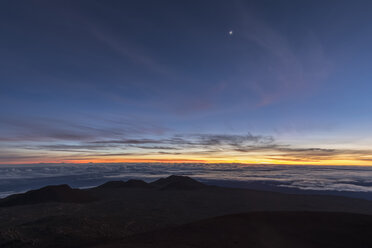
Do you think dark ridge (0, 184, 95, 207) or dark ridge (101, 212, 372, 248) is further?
dark ridge (0, 184, 95, 207)

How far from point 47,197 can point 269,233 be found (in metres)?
42.1

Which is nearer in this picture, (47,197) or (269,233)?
(269,233)

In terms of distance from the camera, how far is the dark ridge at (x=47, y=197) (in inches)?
1438

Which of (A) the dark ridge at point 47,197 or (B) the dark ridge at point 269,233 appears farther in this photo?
(A) the dark ridge at point 47,197

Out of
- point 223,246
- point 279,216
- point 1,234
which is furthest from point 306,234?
point 1,234

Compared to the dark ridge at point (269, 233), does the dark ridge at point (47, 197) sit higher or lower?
lower

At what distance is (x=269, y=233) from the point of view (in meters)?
12.7

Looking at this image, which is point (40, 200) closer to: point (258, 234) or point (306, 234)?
point (258, 234)

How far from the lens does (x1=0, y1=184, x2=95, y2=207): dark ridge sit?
1438 inches

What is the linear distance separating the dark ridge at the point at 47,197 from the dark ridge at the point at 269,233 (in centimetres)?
3237

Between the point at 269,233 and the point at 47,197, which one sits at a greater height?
the point at 269,233

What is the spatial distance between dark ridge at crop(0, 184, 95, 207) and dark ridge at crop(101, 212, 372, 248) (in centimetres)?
3237

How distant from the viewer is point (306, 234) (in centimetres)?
1244

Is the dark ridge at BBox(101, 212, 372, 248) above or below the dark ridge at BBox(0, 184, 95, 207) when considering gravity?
above
